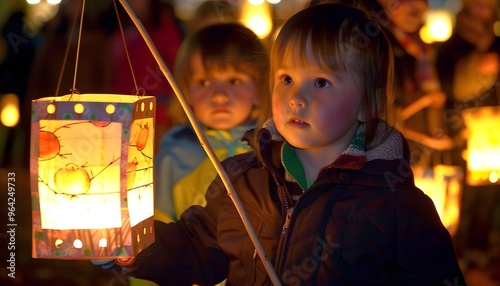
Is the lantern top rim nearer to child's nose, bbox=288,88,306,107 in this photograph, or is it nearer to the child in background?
child's nose, bbox=288,88,306,107

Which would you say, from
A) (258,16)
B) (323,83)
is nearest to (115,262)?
(323,83)

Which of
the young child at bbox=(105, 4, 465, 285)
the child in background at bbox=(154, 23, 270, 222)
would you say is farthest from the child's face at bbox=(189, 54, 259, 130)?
the young child at bbox=(105, 4, 465, 285)

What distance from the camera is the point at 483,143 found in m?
4.60

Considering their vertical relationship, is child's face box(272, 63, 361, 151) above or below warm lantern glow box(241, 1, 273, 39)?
below

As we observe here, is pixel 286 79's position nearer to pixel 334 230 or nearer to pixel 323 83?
pixel 323 83

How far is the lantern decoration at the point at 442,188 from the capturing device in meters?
4.21

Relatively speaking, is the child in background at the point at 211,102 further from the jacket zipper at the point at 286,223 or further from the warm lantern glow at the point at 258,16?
the warm lantern glow at the point at 258,16

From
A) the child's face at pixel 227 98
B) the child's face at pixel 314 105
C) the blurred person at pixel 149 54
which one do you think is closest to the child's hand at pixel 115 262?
the child's face at pixel 314 105

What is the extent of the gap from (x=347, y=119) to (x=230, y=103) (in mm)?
1407

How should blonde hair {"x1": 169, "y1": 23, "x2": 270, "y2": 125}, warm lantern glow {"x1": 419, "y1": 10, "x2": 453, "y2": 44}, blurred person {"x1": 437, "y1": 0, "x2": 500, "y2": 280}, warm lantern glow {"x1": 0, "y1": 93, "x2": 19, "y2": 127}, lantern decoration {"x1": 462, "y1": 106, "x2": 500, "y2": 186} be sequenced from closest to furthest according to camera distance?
blonde hair {"x1": 169, "y1": 23, "x2": 270, "y2": 125}
lantern decoration {"x1": 462, "y1": 106, "x2": 500, "y2": 186}
blurred person {"x1": 437, "y1": 0, "x2": 500, "y2": 280}
warm lantern glow {"x1": 419, "y1": 10, "x2": 453, "y2": 44}
warm lantern glow {"x1": 0, "y1": 93, "x2": 19, "y2": 127}

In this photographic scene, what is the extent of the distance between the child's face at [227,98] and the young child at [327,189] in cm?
124

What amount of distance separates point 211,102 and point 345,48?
4.82 feet

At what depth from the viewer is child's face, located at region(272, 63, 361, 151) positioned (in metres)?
2.08

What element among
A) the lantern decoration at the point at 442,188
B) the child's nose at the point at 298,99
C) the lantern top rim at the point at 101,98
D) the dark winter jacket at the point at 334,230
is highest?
the child's nose at the point at 298,99
